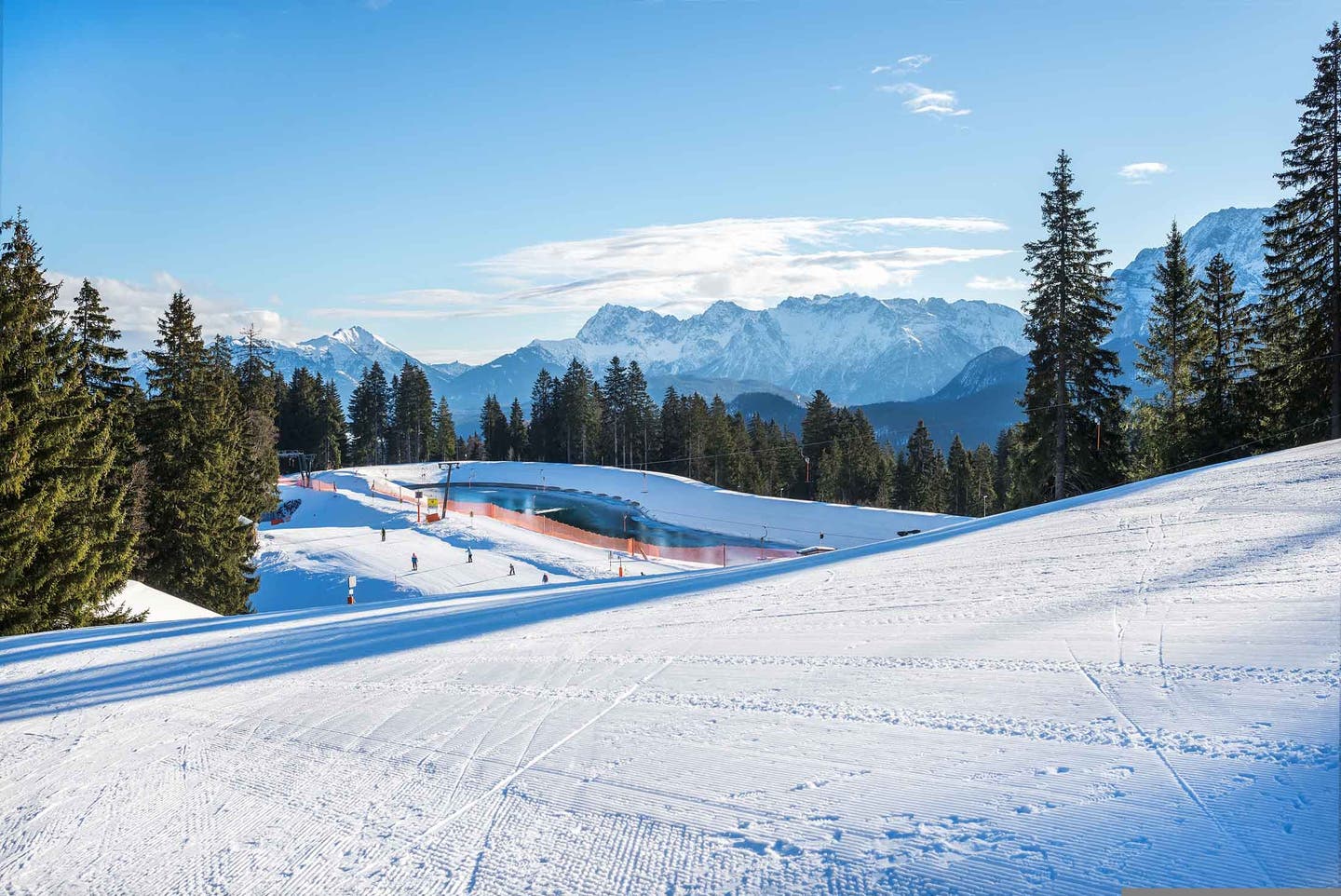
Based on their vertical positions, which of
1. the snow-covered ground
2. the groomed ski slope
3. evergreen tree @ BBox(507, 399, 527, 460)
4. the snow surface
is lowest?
the snow-covered ground

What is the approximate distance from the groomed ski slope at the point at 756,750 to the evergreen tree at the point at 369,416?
315 feet

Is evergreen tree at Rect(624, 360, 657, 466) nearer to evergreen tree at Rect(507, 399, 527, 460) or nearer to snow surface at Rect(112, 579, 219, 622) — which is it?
evergreen tree at Rect(507, 399, 527, 460)

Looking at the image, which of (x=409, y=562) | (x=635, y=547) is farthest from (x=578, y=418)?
(x=409, y=562)

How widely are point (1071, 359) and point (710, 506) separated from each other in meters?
30.8

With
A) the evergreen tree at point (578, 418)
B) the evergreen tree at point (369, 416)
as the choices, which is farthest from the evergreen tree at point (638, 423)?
the evergreen tree at point (369, 416)

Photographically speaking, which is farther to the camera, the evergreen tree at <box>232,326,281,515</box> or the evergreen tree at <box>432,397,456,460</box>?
the evergreen tree at <box>432,397,456,460</box>

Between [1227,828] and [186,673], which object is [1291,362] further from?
[186,673]

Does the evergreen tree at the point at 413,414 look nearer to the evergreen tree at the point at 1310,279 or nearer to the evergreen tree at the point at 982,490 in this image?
the evergreen tree at the point at 982,490

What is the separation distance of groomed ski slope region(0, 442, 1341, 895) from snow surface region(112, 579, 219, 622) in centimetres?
974

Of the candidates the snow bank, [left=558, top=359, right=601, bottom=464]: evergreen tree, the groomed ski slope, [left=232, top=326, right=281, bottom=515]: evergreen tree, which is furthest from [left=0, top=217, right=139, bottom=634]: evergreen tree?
[left=558, top=359, right=601, bottom=464]: evergreen tree

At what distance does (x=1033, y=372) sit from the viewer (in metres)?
29.6

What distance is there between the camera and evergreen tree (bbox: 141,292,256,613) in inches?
1045

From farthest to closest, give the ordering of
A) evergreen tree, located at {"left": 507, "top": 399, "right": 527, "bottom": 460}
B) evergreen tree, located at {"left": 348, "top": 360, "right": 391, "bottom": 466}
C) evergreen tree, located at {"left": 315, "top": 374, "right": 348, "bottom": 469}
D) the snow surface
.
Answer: evergreen tree, located at {"left": 348, "top": 360, "right": 391, "bottom": 466} < evergreen tree, located at {"left": 507, "top": 399, "right": 527, "bottom": 460} < evergreen tree, located at {"left": 315, "top": 374, "right": 348, "bottom": 469} < the snow surface

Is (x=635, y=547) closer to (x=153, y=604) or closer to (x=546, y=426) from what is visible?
(x=153, y=604)
